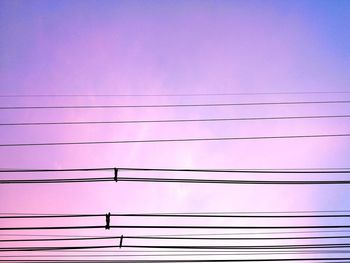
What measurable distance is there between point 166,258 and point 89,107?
659 centimetres

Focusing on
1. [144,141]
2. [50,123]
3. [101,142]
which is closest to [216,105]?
[144,141]

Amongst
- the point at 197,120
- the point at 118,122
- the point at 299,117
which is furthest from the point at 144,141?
the point at 299,117

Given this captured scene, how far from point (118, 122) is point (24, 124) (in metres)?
3.35

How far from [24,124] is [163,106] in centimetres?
500

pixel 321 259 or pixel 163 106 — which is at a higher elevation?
pixel 163 106

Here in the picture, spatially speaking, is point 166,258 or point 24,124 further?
point 166,258

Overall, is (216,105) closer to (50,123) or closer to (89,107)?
(89,107)

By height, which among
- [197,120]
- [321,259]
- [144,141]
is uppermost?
[197,120]

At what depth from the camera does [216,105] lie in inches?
555

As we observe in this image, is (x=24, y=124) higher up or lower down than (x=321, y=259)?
higher up

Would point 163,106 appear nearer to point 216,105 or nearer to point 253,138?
point 216,105

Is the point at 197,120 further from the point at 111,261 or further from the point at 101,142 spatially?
the point at 111,261

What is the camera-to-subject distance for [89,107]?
1383cm

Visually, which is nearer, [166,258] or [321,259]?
[321,259]
